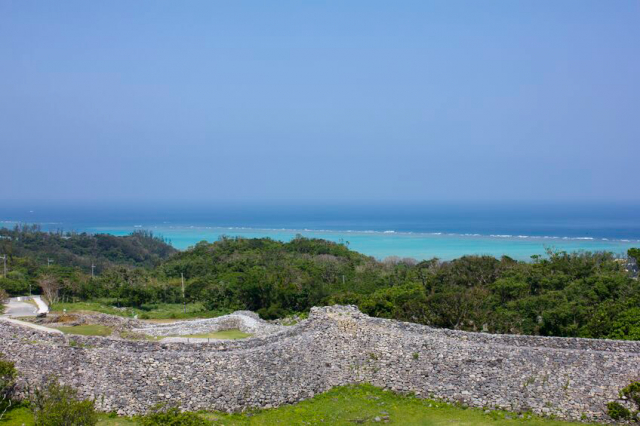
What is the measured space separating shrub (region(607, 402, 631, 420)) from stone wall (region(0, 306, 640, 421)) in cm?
39

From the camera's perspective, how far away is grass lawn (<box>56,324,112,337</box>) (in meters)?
23.4

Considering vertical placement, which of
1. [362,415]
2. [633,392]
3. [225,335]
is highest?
[633,392]

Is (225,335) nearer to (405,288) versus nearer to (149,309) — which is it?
(405,288)

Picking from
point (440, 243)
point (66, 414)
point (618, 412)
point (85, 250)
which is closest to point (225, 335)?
point (66, 414)

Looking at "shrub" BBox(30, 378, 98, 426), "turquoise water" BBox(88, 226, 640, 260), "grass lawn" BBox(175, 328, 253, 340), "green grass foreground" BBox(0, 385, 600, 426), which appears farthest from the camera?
"turquoise water" BBox(88, 226, 640, 260)

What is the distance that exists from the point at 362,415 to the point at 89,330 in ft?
46.0

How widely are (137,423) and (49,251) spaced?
77970 millimetres

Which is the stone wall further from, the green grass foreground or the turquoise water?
the turquoise water

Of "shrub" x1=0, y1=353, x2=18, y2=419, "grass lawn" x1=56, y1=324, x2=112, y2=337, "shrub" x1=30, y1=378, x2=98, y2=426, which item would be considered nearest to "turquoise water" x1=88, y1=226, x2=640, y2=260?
"grass lawn" x1=56, y1=324, x2=112, y2=337

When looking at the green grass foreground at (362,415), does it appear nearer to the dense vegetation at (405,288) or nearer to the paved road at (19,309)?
the dense vegetation at (405,288)

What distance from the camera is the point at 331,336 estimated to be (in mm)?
18781

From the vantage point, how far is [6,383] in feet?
50.5

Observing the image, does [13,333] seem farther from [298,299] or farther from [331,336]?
[298,299]

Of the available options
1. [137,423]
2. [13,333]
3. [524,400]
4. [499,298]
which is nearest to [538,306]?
[499,298]
